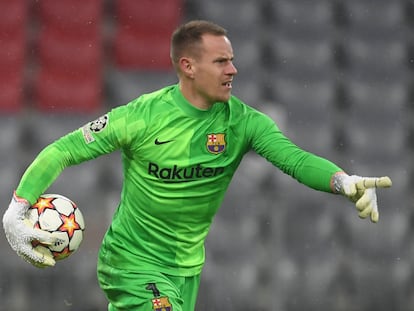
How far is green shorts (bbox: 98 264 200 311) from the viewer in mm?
4500

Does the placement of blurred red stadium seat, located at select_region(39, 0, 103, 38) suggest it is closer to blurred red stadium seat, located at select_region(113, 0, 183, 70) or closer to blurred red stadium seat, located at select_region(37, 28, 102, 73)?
blurred red stadium seat, located at select_region(37, 28, 102, 73)

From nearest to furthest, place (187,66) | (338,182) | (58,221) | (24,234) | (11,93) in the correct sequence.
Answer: (338,182) → (24,234) → (58,221) → (187,66) → (11,93)

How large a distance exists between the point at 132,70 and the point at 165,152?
9.34 feet

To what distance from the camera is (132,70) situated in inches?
291

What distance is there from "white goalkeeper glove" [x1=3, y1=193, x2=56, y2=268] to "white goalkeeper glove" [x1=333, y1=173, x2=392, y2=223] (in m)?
1.21

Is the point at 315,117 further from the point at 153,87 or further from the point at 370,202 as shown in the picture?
the point at 370,202

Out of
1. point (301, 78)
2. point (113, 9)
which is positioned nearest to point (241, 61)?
point (301, 78)

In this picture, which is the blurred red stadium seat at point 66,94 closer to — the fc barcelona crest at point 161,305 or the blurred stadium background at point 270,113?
the blurred stadium background at point 270,113

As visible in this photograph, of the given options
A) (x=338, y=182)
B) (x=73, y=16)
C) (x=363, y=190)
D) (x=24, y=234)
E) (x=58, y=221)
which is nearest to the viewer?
(x=363, y=190)

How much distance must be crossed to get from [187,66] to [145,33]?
2.76 metres

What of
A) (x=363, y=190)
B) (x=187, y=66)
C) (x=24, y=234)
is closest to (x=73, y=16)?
(x=187, y=66)

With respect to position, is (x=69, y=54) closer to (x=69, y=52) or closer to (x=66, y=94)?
(x=69, y=52)

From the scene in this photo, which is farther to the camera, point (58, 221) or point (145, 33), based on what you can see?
point (145, 33)

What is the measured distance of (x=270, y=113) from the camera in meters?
7.33
